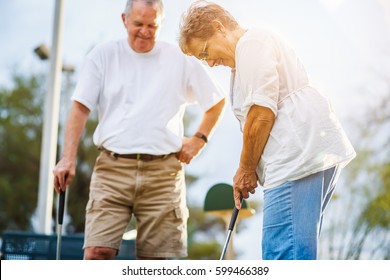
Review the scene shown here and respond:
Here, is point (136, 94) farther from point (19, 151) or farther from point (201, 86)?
point (19, 151)

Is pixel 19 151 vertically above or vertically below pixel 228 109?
below

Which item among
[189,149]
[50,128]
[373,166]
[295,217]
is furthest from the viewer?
[373,166]

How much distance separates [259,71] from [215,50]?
0.19 meters

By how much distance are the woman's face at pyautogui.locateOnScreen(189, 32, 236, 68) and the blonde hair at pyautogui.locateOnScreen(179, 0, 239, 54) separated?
15 mm

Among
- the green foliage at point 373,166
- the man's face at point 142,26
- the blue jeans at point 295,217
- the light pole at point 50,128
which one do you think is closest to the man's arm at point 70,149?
the man's face at point 142,26

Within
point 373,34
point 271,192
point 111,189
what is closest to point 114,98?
point 111,189

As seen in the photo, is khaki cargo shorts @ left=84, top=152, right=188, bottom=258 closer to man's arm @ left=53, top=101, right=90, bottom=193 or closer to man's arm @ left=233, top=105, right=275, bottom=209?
man's arm @ left=53, top=101, right=90, bottom=193

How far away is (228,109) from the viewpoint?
283 cm

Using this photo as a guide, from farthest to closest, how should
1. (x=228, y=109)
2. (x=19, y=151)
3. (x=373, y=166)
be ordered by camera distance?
1. (x=19, y=151)
2. (x=373, y=166)
3. (x=228, y=109)

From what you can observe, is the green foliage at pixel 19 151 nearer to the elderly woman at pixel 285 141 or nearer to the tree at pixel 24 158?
the tree at pixel 24 158

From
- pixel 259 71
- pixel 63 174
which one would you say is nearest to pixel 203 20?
pixel 259 71

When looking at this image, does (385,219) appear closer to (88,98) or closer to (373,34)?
(373,34)

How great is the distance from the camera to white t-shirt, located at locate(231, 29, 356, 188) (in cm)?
162

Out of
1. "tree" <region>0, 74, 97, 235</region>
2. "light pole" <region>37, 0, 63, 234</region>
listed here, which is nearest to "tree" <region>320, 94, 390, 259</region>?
"light pole" <region>37, 0, 63, 234</region>
